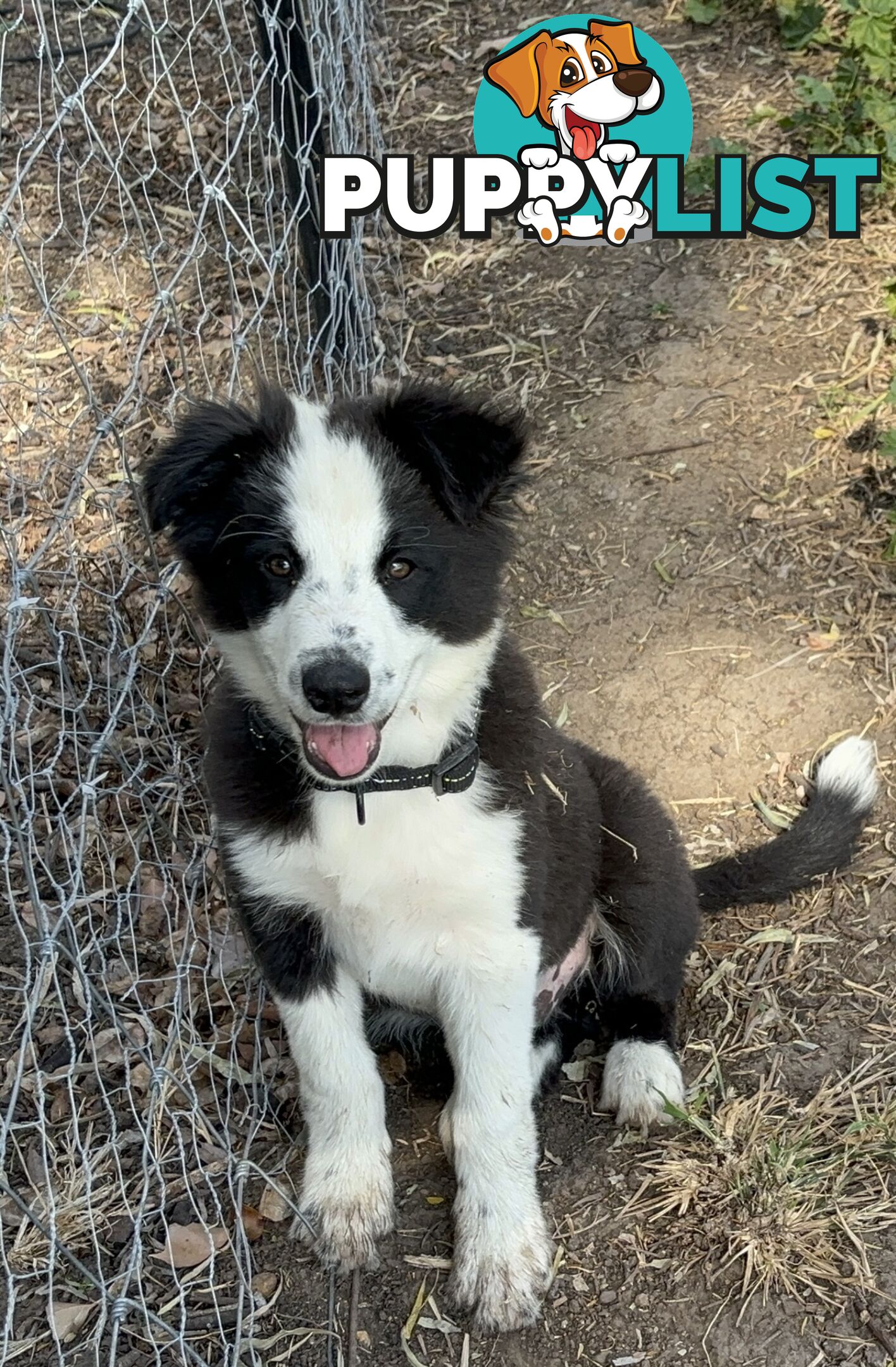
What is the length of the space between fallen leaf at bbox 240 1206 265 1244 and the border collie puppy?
0.43ft

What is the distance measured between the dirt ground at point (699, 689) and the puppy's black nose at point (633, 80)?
257mm

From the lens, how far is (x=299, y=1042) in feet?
7.85

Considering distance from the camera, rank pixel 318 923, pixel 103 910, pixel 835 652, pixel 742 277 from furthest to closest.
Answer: pixel 742 277 < pixel 835 652 < pixel 103 910 < pixel 318 923

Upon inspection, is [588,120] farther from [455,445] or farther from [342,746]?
[342,746]

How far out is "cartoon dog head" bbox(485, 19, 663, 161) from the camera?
15.3 feet

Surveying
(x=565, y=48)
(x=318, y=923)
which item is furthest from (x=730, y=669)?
(x=565, y=48)

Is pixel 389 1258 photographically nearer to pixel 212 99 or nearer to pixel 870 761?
pixel 870 761

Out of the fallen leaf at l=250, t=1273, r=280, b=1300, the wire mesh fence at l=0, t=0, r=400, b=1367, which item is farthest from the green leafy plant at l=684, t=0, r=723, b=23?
the fallen leaf at l=250, t=1273, r=280, b=1300

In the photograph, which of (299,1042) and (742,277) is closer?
(299,1042)

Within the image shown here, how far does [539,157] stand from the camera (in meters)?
4.73

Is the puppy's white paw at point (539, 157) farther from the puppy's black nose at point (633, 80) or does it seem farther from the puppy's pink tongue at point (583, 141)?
the puppy's black nose at point (633, 80)

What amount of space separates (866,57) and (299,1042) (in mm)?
4107

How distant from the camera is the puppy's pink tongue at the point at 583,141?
4637mm

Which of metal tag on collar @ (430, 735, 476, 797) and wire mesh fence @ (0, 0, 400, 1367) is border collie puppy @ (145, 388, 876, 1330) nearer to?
metal tag on collar @ (430, 735, 476, 797)
